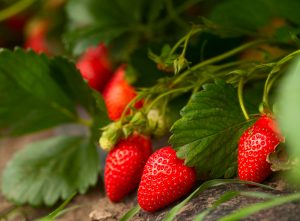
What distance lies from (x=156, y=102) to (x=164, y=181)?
19cm

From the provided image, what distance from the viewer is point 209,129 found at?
891 mm

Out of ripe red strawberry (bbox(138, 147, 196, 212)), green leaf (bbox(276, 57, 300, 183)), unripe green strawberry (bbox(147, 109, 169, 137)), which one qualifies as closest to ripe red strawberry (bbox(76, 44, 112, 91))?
unripe green strawberry (bbox(147, 109, 169, 137))

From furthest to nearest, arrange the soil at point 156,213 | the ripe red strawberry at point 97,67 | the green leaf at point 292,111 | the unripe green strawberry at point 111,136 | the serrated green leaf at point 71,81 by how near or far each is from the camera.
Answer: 1. the ripe red strawberry at point 97,67
2. the serrated green leaf at point 71,81
3. the unripe green strawberry at point 111,136
4. the soil at point 156,213
5. the green leaf at point 292,111

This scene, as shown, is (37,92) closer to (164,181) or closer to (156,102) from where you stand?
(156,102)

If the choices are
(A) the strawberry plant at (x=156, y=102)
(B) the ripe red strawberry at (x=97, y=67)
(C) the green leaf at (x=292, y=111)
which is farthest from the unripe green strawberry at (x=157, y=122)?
(B) the ripe red strawberry at (x=97, y=67)

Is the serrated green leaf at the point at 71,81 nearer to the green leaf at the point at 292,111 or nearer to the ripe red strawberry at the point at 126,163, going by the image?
the ripe red strawberry at the point at 126,163

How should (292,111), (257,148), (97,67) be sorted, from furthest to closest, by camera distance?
1. (97,67)
2. (257,148)
3. (292,111)

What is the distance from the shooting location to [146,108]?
102cm

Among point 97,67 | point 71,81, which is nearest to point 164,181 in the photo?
point 71,81

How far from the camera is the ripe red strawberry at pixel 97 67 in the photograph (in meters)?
1.59

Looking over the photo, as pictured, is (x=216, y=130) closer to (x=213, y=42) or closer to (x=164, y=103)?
(x=164, y=103)

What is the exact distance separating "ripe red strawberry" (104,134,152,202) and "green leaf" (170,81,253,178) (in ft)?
0.41

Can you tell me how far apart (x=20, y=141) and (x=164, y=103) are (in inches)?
28.0

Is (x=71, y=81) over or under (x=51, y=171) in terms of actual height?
over
